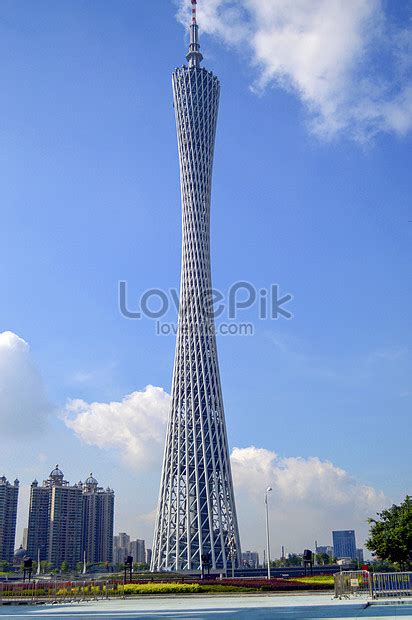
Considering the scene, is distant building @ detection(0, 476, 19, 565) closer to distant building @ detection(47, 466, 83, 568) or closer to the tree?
distant building @ detection(47, 466, 83, 568)

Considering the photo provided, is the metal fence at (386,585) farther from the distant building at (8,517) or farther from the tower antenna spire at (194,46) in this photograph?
the distant building at (8,517)

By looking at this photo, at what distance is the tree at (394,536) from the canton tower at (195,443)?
22508 mm

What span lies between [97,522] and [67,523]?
7666 mm

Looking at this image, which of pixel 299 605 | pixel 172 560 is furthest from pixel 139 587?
pixel 172 560

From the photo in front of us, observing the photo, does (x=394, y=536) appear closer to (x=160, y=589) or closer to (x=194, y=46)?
(x=160, y=589)

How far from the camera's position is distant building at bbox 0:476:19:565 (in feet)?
400

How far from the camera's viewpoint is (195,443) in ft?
212

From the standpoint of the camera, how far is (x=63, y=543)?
124250mm

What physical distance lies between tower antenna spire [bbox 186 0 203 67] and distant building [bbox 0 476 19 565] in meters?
85.2

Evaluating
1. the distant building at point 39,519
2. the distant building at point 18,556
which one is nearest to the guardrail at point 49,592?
the distant building at point 18,556

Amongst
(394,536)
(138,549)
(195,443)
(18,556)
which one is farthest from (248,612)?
(138,549)

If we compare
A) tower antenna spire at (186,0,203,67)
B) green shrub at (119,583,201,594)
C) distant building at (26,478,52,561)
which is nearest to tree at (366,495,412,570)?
green shrub at (119,583,201,594)

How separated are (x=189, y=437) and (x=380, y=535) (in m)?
25.6

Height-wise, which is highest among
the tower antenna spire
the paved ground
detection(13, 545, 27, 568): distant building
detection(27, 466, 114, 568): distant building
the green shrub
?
the tower antenna spire
